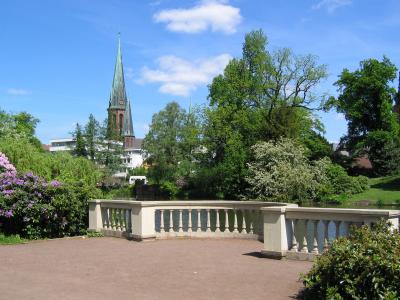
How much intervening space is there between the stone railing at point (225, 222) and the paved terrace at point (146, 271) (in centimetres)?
46

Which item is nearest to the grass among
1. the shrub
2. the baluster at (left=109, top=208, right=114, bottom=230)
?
the baluster at (left=109, top=208, right=114, bottom=230)

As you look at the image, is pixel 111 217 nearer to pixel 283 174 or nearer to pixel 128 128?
pixel 283 174

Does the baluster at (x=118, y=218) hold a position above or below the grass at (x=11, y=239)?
above

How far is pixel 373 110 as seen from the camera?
58625mm

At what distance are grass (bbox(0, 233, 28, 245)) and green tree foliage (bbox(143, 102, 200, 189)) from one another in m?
43.4

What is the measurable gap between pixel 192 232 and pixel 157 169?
163 ft

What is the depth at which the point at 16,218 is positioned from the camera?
13.1 meters

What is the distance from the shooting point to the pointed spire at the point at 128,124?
13138 centimetres

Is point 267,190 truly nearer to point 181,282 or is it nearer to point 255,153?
point 255,153

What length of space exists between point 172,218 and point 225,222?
54.2 inches

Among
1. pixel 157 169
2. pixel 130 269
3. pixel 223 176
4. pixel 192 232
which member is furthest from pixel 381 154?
pixel 130 269

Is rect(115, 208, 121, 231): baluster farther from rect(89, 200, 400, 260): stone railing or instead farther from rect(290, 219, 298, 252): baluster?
rect(290, 219, 298, 252): baluster

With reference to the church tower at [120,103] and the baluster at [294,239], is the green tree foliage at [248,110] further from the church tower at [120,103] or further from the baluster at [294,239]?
the church tower at [120,103]

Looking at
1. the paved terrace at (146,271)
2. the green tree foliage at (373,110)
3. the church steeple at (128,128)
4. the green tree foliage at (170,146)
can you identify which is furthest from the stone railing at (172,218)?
the church steeple at (128,128)
